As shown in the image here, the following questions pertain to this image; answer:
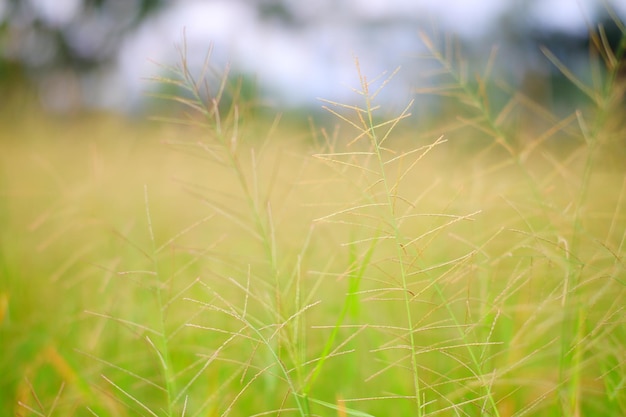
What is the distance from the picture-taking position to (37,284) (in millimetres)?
→ 1718

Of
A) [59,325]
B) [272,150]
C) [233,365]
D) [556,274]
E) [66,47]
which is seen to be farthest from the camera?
[66,47]

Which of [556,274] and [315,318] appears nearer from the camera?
[556,274]

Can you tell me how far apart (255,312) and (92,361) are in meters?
0.43

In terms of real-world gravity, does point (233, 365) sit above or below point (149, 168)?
above

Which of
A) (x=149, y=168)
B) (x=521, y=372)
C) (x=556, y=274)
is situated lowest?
(x=149, y=168)

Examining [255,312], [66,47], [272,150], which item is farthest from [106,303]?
[66,47]

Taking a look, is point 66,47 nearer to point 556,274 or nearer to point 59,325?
point 59,325

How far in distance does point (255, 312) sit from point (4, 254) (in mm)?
928

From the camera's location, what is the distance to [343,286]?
5.19ft

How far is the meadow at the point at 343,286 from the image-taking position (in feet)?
2.29

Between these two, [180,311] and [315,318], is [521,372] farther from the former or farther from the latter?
[180,311]

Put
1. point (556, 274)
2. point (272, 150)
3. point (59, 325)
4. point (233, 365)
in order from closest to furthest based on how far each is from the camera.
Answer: point (556, 274), point (233, 365), point (59, 325), point (272, 150)

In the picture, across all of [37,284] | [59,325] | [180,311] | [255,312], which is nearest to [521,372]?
[255,312]

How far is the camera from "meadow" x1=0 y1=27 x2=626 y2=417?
697mm
